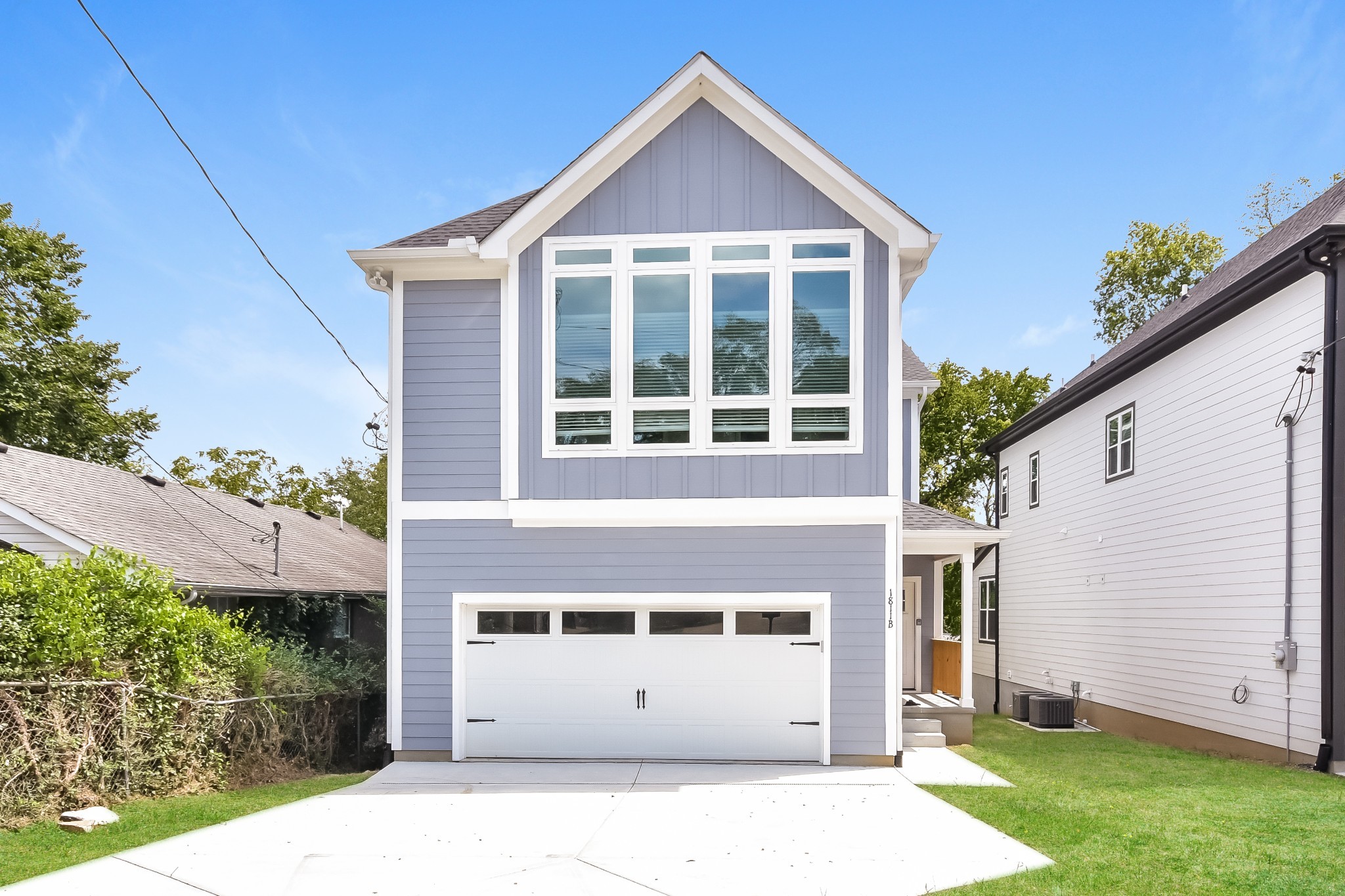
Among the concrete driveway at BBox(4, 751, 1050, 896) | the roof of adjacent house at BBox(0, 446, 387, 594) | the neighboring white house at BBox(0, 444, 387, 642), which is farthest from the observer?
the roof of adjacent house at BBox(0, 446, 387, 594)

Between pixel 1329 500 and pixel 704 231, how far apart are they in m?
6.95

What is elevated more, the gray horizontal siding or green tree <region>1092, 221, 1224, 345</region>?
green tree <region>1092, 221, 1224, 345</region>

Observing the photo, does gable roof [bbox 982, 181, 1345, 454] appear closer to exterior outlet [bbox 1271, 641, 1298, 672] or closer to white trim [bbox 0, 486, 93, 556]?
exterior outlet [bbox 1271, 641, 1298, 672]

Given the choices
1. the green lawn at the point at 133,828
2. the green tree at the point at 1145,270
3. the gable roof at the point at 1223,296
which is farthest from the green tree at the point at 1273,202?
the green lawn at the point at 133,828

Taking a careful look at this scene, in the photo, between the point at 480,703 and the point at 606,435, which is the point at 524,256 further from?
the point at 480,703

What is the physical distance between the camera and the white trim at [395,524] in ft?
33.7

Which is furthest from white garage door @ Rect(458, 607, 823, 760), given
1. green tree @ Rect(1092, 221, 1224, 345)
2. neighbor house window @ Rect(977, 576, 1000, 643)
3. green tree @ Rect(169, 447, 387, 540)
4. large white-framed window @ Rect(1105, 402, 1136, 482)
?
green tree @ Rect(169, 447, 387, 540)

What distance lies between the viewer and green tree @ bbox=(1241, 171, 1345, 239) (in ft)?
85.0

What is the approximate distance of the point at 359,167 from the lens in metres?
18.8

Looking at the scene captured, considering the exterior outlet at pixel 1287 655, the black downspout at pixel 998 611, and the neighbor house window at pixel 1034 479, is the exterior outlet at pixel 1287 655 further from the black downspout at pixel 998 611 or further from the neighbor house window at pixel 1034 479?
the black downspout at pixel 998 611

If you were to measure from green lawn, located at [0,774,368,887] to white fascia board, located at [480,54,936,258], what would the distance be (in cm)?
578

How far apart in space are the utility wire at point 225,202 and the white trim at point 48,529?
3783 mm

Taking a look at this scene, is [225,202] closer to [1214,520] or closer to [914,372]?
[914,372]

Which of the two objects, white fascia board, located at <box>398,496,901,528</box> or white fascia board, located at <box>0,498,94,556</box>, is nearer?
white fascia board, located at <box>398,496,901,528</box>
